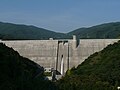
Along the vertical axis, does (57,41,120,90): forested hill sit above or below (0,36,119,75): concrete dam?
below

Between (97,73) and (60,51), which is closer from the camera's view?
(97,73)

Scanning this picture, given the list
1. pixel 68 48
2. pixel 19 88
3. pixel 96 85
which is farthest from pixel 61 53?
pixel 19 88

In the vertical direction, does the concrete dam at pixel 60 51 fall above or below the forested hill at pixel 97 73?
above

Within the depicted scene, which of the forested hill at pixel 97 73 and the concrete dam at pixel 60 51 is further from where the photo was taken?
the concrete dam at pixel 60 51

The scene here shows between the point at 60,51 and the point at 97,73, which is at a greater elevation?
the point at 60,51

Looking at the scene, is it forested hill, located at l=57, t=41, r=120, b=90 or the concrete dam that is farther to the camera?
the concrete dam
